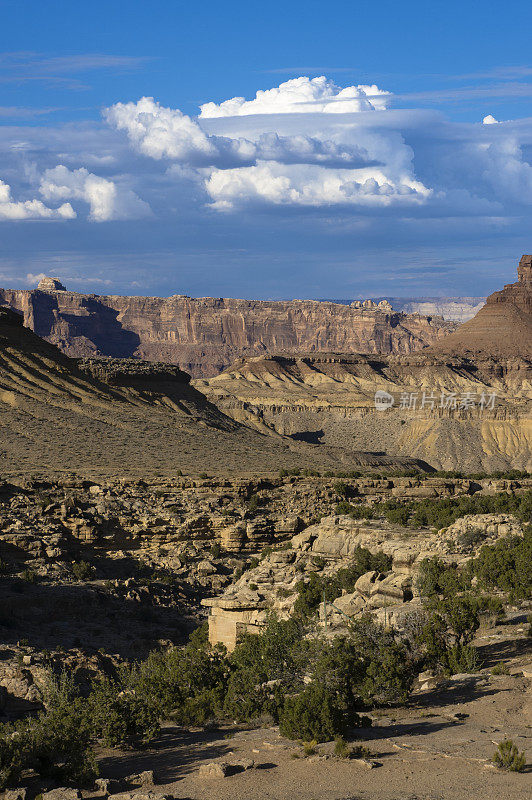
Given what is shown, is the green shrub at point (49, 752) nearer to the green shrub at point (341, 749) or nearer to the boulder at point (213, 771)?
the boulder at point (213, 771)

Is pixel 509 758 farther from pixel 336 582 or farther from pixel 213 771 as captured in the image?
pixel 336 582

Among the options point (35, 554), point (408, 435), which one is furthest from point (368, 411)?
point (35, 554)

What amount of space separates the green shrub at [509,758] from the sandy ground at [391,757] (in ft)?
0.47

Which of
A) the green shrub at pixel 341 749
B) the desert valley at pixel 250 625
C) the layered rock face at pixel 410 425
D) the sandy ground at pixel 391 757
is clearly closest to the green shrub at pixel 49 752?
the desert valley at pixel 250 625

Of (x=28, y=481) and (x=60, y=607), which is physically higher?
(x=28, y=481)

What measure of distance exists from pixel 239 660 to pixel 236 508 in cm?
2809

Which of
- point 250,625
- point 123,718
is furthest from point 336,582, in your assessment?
point 123,718

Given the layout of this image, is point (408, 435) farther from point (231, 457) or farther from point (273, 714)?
point (273, 714)

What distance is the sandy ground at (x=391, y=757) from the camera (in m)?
17.0

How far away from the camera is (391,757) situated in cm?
1872

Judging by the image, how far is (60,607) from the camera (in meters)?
36.8

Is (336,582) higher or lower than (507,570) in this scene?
lower

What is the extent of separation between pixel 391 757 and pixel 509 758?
237cm

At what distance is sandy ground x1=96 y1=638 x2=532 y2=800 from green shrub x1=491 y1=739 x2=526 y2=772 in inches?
5.6
